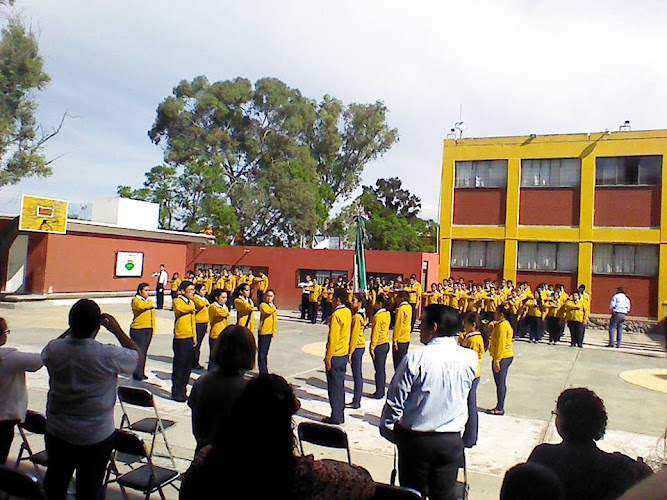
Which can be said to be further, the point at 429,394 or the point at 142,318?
the point at 142,318

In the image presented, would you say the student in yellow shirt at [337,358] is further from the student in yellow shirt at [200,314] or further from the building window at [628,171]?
the building window at [628,171]

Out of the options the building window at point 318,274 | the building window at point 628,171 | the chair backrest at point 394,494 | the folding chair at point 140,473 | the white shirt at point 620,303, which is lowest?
the folding chair at point 140,473

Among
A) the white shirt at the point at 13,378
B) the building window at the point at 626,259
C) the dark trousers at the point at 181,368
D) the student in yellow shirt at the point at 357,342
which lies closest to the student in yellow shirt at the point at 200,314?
the dark trousers at the point at 181,368

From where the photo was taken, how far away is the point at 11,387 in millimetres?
3910

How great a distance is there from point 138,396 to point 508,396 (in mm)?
6388

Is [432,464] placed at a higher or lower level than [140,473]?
higher

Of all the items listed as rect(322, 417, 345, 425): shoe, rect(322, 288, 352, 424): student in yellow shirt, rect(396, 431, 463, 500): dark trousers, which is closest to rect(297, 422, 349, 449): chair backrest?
rect(396, 431, 463, 500): dark trousers

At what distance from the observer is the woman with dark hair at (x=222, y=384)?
3.19 meters

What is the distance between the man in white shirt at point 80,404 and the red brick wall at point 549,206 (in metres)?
22.2

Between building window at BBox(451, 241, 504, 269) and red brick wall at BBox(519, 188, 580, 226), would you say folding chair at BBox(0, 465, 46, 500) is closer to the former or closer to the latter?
building window at BBox(451, 241, 504, 269)

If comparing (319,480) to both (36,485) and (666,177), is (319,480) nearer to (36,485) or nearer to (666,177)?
(36,485)

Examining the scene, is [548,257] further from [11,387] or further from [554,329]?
[11,387]

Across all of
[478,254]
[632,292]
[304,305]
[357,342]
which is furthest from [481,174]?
[357,342]

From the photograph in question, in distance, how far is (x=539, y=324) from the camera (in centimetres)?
1689
